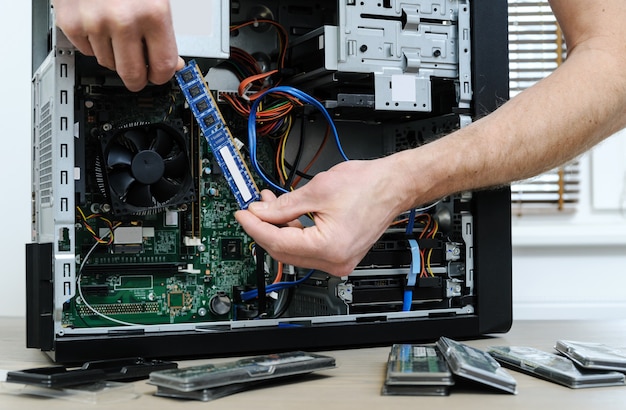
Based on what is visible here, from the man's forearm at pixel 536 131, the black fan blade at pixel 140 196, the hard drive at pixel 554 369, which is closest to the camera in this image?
the hard drive at pixel 554 369

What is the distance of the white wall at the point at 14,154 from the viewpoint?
76.4 inches

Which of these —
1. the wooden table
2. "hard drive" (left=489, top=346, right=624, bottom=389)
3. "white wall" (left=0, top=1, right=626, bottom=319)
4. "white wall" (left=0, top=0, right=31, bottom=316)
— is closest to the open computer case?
the wooden table

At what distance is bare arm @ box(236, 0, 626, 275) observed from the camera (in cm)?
102

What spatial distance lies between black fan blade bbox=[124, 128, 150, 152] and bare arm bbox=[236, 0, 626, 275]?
264 mm

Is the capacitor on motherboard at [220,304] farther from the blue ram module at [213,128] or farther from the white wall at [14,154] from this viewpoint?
the white wall at [14,154]

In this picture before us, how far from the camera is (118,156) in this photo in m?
1.24

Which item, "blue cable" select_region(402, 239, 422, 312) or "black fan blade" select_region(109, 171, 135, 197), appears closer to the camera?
"black fan blade" select_region(109, 171, 135, 197)

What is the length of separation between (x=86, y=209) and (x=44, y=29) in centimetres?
40

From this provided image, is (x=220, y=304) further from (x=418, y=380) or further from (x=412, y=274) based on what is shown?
(x=418, y=380)

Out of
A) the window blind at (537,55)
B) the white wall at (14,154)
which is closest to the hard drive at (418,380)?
the white wall at (14,154)

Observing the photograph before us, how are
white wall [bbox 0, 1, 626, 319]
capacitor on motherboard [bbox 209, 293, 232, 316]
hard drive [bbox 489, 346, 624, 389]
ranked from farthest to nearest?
white wall [bbox 0, 1, 626, 319], capacitor on motherboard [bbox 209, 293, 232, 316], hard drive [bbox 489, 346, 624, 389]

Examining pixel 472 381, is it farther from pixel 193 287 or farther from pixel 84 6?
pixel 84 6

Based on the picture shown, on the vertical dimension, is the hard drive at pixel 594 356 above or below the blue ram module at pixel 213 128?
below

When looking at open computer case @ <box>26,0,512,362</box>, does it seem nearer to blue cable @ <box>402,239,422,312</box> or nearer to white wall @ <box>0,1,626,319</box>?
blue cable @ <box>402,239,422,312</box>
